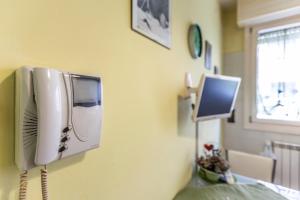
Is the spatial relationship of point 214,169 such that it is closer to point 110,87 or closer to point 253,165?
point 253,165

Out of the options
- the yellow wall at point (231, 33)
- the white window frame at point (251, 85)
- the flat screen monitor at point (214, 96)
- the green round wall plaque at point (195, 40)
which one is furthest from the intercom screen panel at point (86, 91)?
the yellow wall at point (231, 33)

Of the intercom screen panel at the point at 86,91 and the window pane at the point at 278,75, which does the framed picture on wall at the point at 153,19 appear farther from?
the window pane at the point at 278,75

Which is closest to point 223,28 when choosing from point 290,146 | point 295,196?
point 290,146

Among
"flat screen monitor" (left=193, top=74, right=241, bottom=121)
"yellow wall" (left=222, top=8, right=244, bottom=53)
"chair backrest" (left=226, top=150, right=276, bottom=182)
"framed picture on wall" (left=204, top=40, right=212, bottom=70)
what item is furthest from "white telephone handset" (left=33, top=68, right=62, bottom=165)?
"yellow wall" (left=222, top=8, right=244, bottom=53)

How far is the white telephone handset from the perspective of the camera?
18.6 inches

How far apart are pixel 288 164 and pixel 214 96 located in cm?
145

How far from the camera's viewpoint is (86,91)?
61 centimetres

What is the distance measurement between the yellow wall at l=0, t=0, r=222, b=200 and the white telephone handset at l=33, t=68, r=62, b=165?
8 cm

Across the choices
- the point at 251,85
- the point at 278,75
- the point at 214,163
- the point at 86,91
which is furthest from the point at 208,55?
the point at 86,91

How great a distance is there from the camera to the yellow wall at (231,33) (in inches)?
101

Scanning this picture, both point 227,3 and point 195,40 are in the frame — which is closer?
point 195,40

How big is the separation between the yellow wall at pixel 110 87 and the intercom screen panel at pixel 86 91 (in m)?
0.08

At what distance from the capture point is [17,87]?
19.3 inches

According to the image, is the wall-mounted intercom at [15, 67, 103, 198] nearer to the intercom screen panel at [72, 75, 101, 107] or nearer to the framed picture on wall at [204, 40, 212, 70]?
the intercom screen panel at [72, 75, 101, 107]
